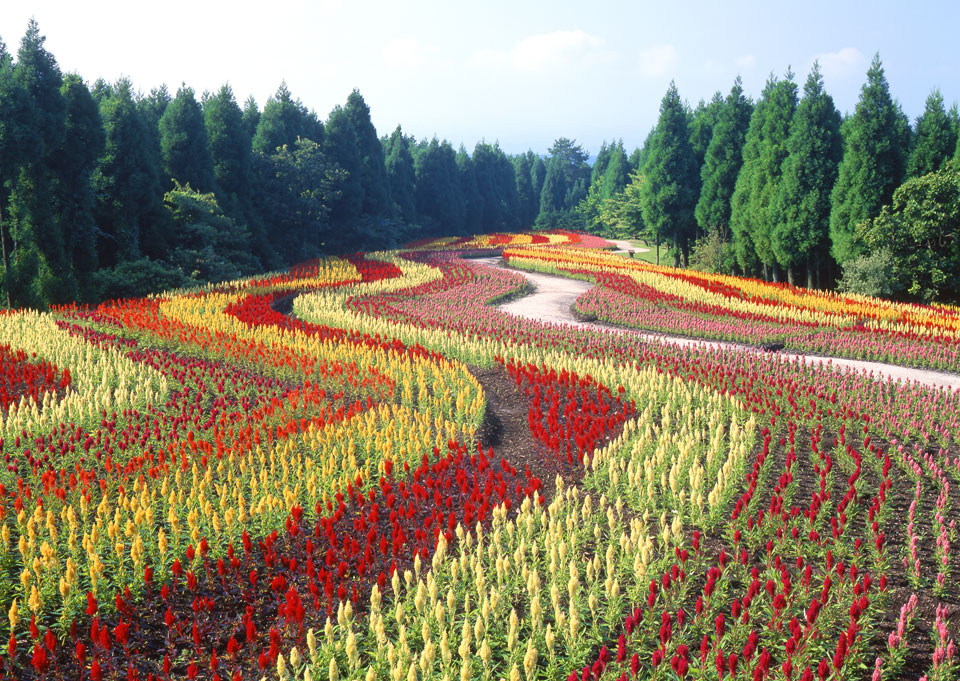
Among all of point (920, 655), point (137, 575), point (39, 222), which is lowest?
point (920, 655)


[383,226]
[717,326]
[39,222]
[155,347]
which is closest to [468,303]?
[717,326]

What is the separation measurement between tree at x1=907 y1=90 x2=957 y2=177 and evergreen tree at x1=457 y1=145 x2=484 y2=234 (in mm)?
42304

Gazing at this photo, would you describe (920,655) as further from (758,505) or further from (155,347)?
(155,347)

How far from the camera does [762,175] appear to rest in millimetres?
28172

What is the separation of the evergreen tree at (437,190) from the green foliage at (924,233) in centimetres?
4018

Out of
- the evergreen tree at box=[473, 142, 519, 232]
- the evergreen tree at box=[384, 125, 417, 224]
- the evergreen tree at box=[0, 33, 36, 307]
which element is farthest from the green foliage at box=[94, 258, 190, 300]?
the evergreen tree at box=[473, 142, 519, 232]

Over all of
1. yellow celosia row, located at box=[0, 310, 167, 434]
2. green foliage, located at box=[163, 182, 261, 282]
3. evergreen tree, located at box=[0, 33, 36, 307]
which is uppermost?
evergreen tree, located at box=[0, 33, 36, 307]

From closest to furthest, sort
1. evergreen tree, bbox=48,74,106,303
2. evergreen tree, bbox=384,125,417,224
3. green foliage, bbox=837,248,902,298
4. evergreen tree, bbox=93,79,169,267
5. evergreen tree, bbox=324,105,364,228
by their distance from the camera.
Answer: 1. evergreen tree, bbox=48,74,106,303
2. green foliage, bbox=837,248,902,298
3. evergreen tree, bbox=93,79,169,267
4. evergreen tree, bbox=324,105,364,228
5. evergreen tree, bbox=384,125,417,224

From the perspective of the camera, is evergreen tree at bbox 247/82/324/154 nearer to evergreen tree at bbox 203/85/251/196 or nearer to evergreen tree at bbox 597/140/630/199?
evergreen tree at bbox 203/85/251/196

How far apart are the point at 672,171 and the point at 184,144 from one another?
2378 centimetres

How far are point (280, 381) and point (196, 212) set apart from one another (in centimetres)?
1804

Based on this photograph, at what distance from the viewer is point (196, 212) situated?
2616 cm

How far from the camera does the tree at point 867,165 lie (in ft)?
76.5

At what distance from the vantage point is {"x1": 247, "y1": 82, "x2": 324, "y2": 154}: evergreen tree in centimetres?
3528
